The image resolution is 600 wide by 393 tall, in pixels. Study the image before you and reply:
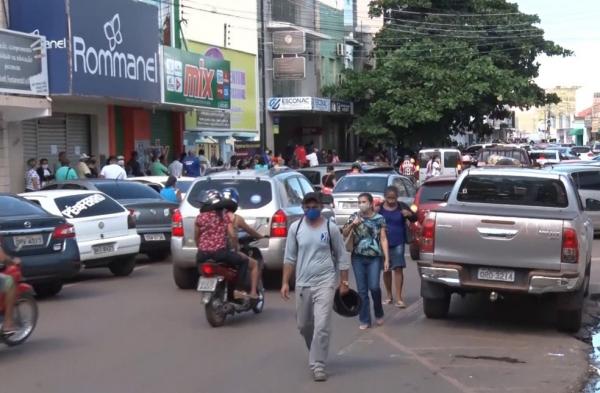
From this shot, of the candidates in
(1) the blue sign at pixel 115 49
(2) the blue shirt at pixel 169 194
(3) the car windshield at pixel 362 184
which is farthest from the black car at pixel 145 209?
(1) the blue sign at pixel 115 49

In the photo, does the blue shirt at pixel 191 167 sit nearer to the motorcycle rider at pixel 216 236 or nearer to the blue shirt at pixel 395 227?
the blue shirt at pixel 395 227

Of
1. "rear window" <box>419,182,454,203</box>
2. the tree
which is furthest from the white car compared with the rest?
the tree

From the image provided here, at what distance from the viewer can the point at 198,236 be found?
10453 mm

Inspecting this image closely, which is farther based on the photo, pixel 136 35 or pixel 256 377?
pixel 136 35

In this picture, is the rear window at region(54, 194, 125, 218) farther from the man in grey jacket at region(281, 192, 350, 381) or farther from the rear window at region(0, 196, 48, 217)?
the man in grey jacket at region(281, 192, 350, 381)

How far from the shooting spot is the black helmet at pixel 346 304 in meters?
8.57

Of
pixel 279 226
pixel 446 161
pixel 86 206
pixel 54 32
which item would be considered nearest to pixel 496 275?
pixel 279 226

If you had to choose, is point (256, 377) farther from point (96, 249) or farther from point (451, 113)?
point (451, 113)

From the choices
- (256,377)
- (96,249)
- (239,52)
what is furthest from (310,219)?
(239,52)

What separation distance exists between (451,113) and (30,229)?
35.8 metres

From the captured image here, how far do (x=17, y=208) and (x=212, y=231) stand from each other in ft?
11.5

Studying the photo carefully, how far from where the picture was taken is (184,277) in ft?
44.1

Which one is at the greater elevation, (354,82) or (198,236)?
(354,82)

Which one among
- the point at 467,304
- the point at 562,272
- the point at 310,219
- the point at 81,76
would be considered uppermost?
the point at 81,76
